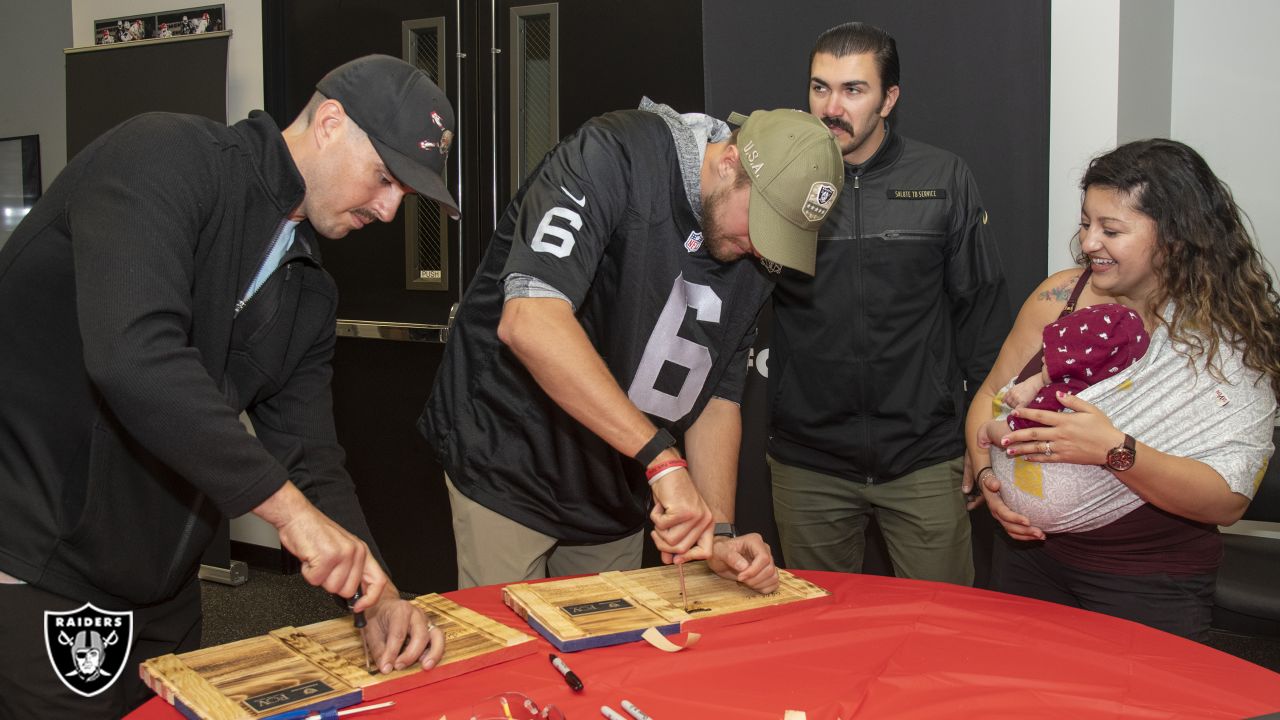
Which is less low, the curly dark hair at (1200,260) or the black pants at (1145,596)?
the curly dark hair at (1200,260)

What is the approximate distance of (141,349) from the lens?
114cm

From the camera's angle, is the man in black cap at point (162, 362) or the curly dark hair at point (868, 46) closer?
the man in black cap at point (162, 362)

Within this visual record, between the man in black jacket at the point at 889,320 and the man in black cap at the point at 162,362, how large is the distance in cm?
129

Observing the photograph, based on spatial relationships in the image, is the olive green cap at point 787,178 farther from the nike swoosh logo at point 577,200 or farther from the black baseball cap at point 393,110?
the black baseball cap at point 393,110

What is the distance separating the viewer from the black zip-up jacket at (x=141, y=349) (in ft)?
3.80

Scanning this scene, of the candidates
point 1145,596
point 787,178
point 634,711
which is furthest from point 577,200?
point 1145,596

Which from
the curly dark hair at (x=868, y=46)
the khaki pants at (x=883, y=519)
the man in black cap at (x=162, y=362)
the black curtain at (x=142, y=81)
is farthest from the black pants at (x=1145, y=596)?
the black curtain at (x=142, y=81)

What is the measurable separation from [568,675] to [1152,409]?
1152mm

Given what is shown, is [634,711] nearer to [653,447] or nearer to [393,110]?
[653,447]

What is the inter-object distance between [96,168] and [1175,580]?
179 cm

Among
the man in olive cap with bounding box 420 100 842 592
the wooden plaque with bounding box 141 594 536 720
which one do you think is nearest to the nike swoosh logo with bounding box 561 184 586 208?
the man in olive cap with bounding box 420 100 842 592

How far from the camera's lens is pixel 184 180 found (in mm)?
1261

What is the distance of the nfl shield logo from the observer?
132cm

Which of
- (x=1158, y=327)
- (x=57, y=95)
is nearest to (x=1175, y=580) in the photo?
(x=1158, y=327)
